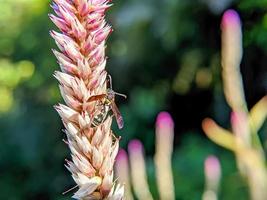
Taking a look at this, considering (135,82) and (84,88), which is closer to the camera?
(84,88)

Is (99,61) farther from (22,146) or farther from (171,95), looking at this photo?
(22,146)

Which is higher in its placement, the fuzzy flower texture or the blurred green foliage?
the fuzzy flower texture

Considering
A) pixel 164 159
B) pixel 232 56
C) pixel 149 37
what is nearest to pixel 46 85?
pixel 149 37

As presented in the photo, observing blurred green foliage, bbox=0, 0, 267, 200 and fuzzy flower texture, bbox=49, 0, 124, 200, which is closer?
fuzzy flower texture, bbox=49, 0, 124, 200

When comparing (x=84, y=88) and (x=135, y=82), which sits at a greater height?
(x=84, y=88)

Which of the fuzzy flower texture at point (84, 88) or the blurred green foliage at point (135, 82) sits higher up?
the fuzzy flower texture at point (84, 88)
